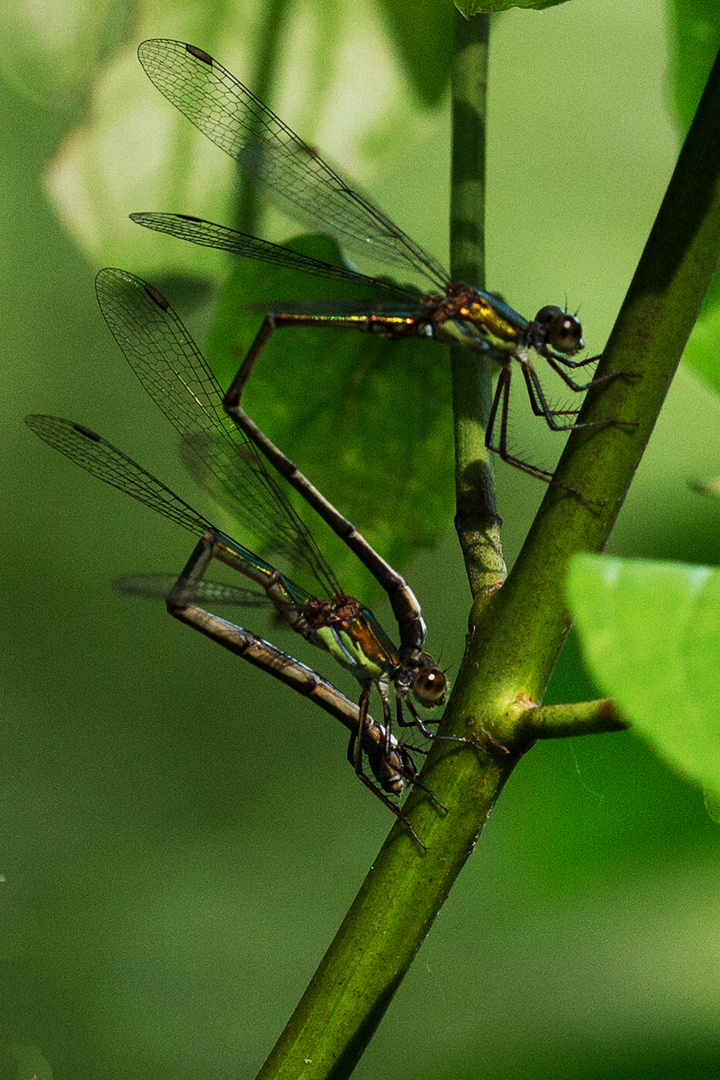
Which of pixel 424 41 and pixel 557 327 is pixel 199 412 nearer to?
pixel 557 327

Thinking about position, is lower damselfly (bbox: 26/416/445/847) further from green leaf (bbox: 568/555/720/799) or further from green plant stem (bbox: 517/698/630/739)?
green leaf (bbox: 568/555/720/799)

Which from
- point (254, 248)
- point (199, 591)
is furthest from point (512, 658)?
point (254, 248)

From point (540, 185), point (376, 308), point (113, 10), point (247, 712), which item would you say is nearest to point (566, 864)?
point (247, 712)

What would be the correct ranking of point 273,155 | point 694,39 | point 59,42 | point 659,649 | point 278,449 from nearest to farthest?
1. point 659,649
2. point 694,39
3. point 278,449
4. point 273,155
5. point 59,42

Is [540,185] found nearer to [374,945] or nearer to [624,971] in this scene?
[624,971]

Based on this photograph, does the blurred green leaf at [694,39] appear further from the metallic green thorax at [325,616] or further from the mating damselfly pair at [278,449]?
the metallic green thorax at [325,616]

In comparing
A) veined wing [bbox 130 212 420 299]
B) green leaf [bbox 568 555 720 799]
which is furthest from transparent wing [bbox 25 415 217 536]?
green leaf [bbox 568 555 720 799]
